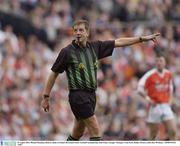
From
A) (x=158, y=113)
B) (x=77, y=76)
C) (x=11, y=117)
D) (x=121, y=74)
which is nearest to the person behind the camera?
(x=77, y=76)

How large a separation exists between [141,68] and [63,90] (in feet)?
9.85

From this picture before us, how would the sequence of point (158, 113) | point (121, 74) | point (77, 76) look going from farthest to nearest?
point (121, 74) → point (158, 113) → point (77, 76)

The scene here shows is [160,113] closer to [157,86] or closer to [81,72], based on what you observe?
[157,86]

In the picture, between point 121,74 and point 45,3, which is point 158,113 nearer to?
point 121,74

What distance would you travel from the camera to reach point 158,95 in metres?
20.0

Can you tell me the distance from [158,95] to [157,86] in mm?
195

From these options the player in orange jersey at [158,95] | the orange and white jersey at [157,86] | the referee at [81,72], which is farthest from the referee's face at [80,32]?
the orange and white jersey at [157,86]

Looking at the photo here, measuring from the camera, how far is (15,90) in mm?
24094

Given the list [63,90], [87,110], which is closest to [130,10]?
[63,90]

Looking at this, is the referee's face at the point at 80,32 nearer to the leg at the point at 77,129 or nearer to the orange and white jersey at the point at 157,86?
the leg at the point at 77,129

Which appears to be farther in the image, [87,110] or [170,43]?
[170,43]

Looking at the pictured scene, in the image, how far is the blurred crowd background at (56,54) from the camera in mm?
23781

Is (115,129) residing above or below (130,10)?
below

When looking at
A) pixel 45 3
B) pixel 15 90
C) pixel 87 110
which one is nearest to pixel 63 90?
pixel 15 90
